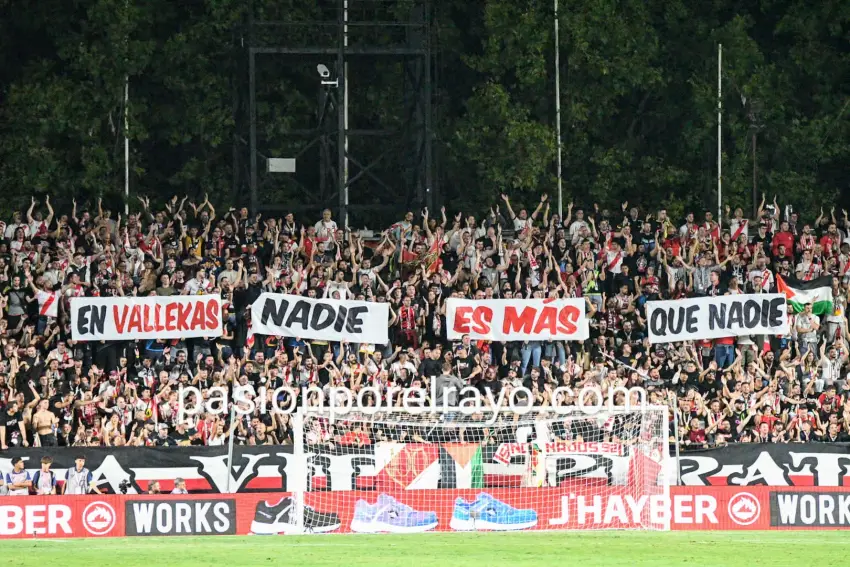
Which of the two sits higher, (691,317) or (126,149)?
(126,149)

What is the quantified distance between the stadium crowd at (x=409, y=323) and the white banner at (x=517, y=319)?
314mm

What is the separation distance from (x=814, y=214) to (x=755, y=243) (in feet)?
35.4

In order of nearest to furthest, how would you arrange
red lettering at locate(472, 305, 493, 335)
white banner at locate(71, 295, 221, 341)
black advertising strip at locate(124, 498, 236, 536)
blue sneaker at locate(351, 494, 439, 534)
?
black advertising strip at locate(124, 498, 236, 536)
blue sneaker at locate(351, 494, 439, 534)
white banner at locate(71, 295, 221, 341)
red lettering at locate(472, 305, 493, 335)

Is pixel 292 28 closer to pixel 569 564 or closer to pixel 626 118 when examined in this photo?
pixel 626 118

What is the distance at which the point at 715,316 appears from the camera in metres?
34.8

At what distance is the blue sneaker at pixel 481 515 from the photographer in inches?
1073

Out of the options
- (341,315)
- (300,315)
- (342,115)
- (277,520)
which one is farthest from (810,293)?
(277,520)

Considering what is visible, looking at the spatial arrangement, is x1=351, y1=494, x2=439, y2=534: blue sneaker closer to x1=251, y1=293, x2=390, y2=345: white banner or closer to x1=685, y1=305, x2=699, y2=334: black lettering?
x1=251, y1=293, x2=390, y2=345: white banner

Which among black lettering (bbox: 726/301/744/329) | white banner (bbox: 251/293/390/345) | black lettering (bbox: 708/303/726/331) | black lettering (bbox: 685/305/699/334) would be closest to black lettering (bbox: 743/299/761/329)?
black lettering (bbox: 726/301/744/329)

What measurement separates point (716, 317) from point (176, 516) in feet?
42.6

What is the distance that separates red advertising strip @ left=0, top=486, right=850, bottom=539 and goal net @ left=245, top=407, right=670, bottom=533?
21mm

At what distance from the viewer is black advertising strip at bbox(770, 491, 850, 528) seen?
2702 cm

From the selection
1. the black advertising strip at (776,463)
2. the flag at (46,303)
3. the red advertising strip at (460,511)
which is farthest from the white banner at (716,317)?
the flag at (46,303)

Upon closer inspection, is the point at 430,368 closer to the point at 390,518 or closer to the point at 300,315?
the point at 300,315
